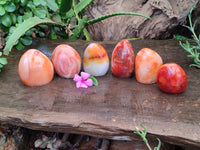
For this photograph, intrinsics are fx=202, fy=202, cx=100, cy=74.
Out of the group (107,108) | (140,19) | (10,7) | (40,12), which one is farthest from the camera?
(140,19)

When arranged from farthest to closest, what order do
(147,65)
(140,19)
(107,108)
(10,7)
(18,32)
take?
(140,19), (10,7), (18,32), (147,65), (107,108)

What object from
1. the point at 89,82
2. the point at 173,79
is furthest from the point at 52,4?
the point at 173,79

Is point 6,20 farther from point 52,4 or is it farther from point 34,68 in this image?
point 34,68

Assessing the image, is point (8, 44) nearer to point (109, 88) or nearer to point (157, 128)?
point (109, 88)

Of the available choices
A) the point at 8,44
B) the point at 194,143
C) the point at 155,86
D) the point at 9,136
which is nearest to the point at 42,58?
the point at 8,44

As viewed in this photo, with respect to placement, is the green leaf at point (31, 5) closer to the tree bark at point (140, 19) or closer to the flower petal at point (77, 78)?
the tree bark at point (140, 19)

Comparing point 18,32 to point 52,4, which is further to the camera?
point 52,4

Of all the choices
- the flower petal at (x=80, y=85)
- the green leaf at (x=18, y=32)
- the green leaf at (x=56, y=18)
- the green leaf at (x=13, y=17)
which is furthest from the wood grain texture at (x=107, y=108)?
the green leaf at (x=56, y=18)

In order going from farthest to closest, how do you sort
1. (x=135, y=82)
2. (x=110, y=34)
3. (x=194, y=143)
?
(x=110, y=34) → (x=135, y=82) → (x=194, y=143)
